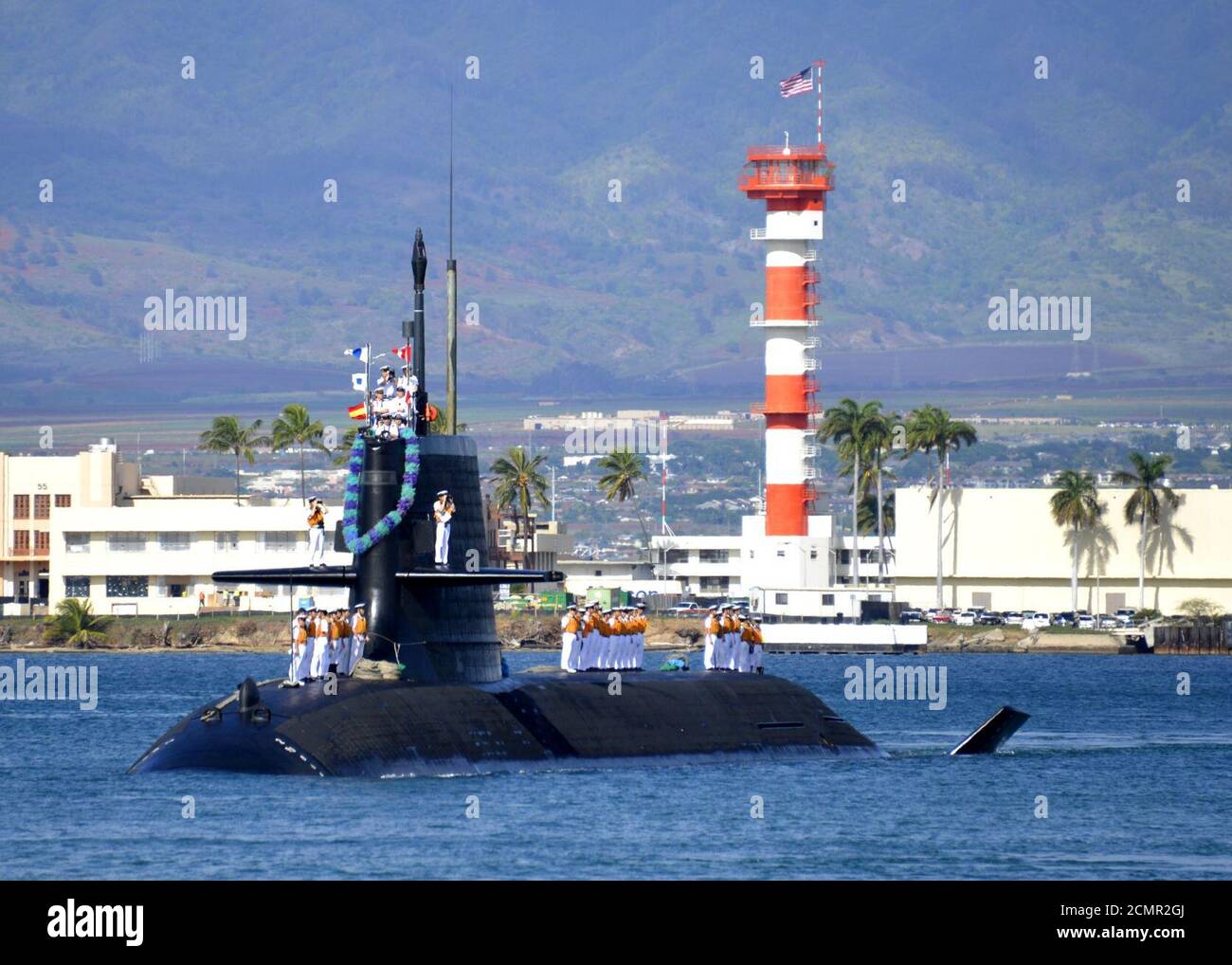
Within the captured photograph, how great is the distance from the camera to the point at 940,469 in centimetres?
10681

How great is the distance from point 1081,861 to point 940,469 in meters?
81.8

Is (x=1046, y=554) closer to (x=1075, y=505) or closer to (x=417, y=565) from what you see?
(x=1075, y=505)

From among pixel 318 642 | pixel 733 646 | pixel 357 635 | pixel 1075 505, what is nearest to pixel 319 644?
pixel 318 642

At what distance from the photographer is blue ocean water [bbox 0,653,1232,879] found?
77.7 feet

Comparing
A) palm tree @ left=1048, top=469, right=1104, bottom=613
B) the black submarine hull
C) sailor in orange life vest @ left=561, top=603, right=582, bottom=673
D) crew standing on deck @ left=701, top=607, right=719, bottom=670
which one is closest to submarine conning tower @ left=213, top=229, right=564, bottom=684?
the black submarine hull

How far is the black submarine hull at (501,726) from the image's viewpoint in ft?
91.2

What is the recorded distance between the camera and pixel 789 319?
95.2 meters

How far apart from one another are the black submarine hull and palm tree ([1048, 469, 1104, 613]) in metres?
68.3

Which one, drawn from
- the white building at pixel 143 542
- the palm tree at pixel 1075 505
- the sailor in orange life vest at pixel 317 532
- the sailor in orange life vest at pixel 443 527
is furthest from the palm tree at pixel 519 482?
the sailor in orange life vest at pixel 443 527

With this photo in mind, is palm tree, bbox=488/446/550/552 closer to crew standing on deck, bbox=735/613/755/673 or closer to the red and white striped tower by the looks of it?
the red and white striped tower

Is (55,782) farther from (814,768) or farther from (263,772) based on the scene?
(814,768)

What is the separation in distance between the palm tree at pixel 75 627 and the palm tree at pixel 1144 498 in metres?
48.2
